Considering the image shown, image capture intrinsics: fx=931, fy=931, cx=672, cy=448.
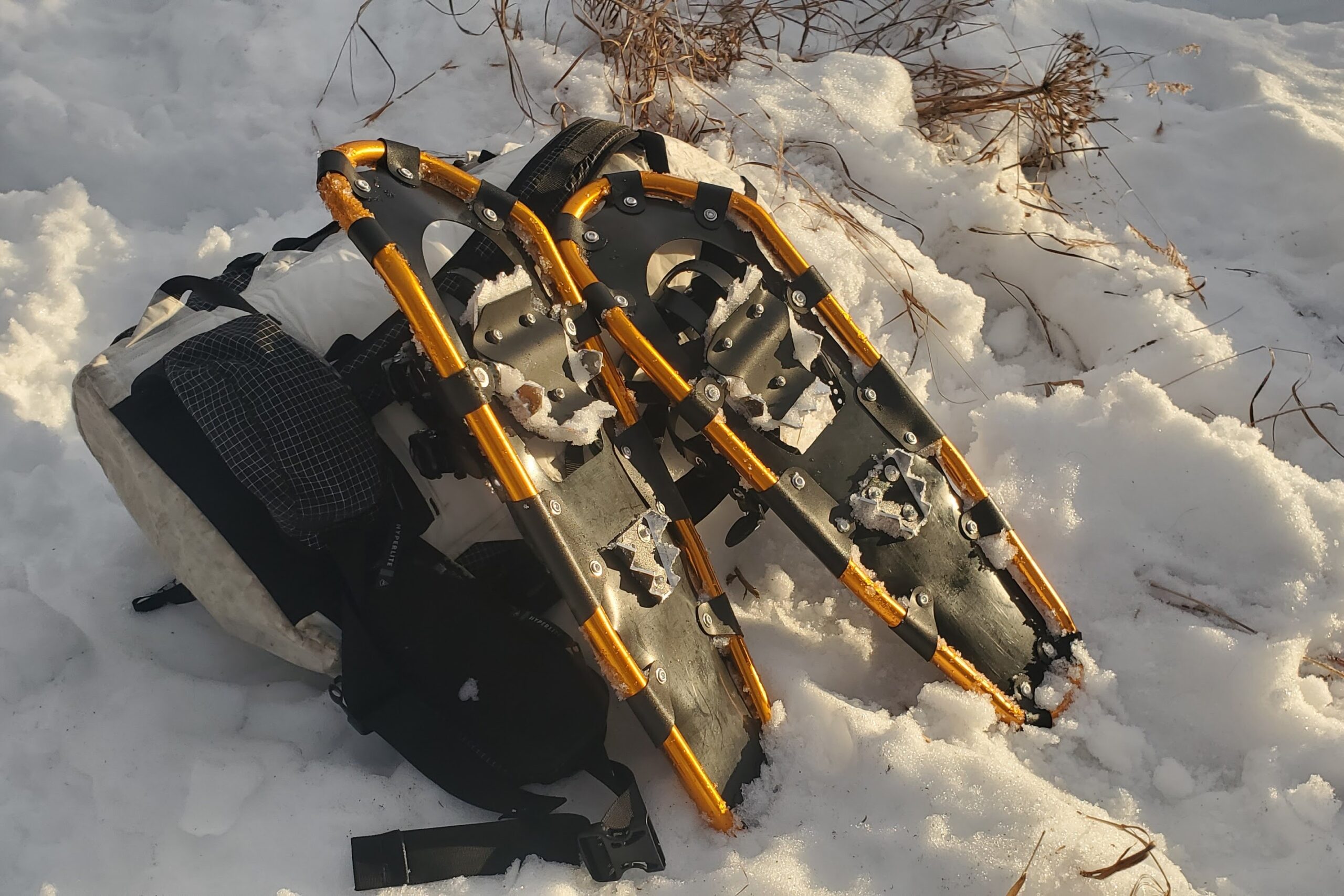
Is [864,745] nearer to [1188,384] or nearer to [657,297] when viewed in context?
[657,297]

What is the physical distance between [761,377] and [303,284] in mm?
1046

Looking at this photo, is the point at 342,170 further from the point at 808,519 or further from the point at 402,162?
the point at 808,519

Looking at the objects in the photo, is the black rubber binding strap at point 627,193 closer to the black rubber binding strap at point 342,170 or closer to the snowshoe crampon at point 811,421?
the snowshoe crampon at point 811,421

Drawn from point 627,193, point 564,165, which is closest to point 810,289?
point 627,193

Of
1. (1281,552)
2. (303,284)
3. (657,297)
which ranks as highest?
(303,284)

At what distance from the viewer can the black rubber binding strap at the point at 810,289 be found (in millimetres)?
2201

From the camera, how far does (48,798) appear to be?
68.7 inches

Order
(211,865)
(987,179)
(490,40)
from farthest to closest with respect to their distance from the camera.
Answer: (490,40)
(987,179)
(211,865)

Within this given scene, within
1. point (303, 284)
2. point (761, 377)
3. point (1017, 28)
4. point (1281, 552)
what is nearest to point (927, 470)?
point (761, 377)

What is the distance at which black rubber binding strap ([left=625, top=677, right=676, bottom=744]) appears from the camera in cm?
177

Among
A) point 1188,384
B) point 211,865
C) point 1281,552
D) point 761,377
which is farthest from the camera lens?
point 1188,384

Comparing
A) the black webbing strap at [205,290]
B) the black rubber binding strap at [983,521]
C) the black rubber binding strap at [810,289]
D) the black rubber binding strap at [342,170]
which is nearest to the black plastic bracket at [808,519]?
the black rubber binding strap at [983,521]

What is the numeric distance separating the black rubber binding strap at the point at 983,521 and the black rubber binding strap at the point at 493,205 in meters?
1.24

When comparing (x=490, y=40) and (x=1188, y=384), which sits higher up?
(x=490, y=40)
